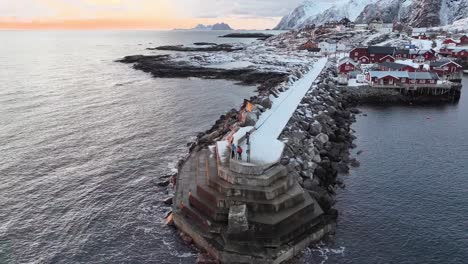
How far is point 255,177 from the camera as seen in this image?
22297mm

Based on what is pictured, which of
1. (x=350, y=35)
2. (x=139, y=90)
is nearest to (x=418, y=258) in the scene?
(x=139, y=90)

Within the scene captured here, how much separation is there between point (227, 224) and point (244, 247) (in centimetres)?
182

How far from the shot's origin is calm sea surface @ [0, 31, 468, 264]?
22.3m

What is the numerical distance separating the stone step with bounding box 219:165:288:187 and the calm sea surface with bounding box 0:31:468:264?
463 centimetres

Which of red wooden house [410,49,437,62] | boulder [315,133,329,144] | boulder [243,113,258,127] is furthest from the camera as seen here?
red wooden house [410,49,437,62]

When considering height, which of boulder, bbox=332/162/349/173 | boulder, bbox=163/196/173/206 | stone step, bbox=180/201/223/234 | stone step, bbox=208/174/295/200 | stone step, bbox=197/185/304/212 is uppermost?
stone step, bbox=208/174/295/200

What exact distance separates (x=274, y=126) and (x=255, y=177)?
1317 cm

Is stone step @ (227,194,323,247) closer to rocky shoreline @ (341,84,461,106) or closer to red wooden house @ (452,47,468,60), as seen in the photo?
rocky shoreline @ (341,84,461,106)

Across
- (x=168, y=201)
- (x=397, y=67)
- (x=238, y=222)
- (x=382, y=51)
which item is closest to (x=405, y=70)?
(x=397, y=67)

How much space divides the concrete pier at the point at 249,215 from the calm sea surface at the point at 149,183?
134cm

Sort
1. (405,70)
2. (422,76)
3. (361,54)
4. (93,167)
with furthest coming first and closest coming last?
(361,54), (405,70), (422,76), (93,167)

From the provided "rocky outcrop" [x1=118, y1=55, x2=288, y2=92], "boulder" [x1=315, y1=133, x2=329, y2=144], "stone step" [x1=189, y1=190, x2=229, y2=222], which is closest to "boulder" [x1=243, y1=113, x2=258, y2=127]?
"boulder" [x1=315, y1=133, x2=329, y2=144]

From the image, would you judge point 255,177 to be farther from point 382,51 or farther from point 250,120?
point 382,51

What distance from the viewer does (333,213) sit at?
2439cm
